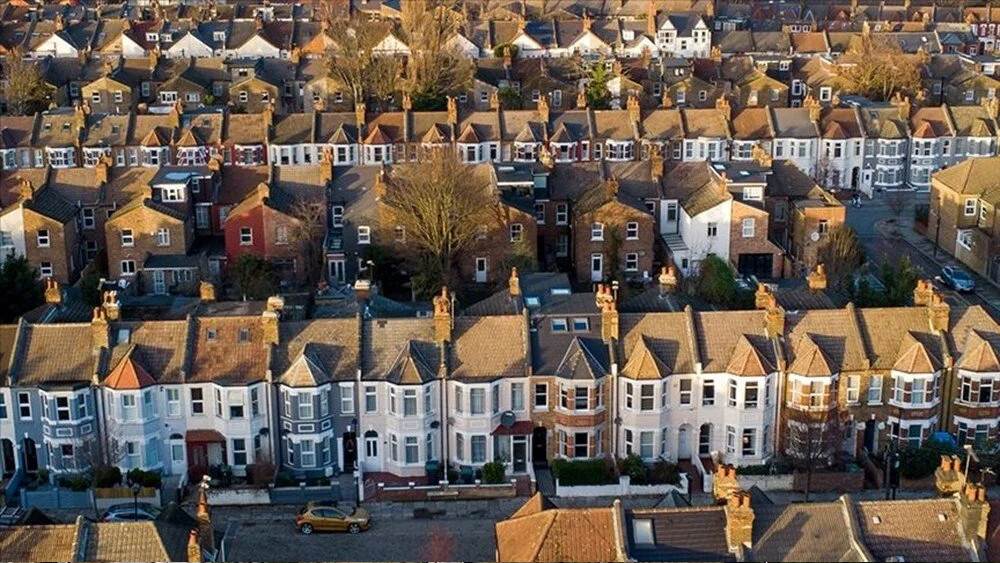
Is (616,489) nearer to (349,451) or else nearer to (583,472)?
(583,472)

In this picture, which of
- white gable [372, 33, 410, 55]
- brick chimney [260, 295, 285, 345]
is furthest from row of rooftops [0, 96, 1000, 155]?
brick chimney [260, 295, 285, 345]

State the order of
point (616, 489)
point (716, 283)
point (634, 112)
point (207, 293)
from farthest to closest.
A: point (634, 112) < point (716, 283) < point (207, 293) < point (616, 489)

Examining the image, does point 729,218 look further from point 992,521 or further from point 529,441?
point 992,521

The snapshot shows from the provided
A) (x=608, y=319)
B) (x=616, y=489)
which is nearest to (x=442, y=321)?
(x=608, y=319)

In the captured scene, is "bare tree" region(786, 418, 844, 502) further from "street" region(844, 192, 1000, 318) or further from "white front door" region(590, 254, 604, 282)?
"white front door" region(590, 254, 604, 282)

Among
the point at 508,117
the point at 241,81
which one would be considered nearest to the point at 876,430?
the point at 508,117

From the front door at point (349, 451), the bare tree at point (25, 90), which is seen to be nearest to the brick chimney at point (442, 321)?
the front door at point (349, 451)
